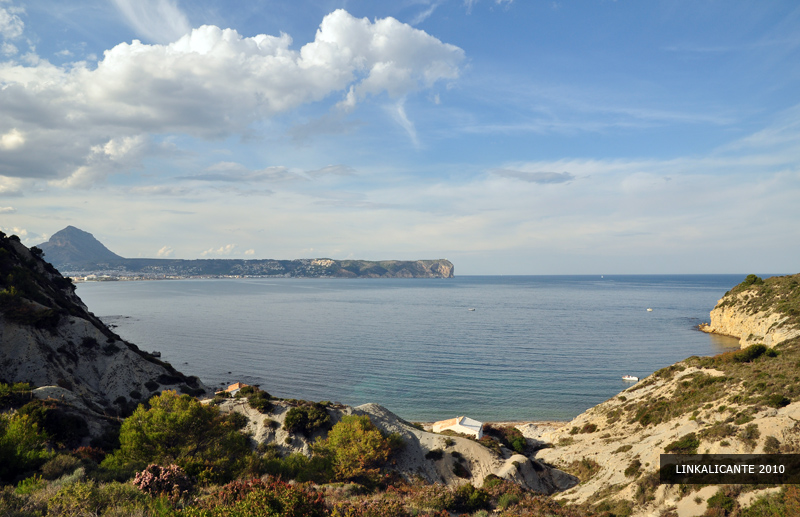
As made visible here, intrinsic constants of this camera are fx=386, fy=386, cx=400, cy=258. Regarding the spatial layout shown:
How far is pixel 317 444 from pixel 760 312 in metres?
106

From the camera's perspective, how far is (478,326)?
121 metres

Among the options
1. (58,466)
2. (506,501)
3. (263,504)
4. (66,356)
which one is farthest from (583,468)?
(66,356)

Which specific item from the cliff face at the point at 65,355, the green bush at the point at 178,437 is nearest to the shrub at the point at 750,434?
the green bush at the point at 178,437

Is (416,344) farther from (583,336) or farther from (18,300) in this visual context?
(18,300)

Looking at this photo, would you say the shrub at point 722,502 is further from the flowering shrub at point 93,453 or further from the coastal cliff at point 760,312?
the coastal cliff at point 760,312

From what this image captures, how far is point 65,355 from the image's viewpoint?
150 ft

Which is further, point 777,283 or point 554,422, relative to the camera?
point 777,283

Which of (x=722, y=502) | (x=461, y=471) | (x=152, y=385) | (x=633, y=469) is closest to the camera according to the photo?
(x=722, y=502)

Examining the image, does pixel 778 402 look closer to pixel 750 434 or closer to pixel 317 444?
pixel 750 434

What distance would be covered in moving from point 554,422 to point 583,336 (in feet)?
193

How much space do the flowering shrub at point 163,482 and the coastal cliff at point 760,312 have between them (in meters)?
85.5

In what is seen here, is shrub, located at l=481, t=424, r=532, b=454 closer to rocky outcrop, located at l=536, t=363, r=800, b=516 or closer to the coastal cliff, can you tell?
rocky outcrop, located at l=536, t=363, r=800, b=516

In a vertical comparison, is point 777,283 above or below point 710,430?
above

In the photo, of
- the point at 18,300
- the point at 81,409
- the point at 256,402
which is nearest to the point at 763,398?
the point at 256,402
